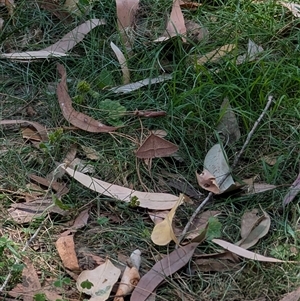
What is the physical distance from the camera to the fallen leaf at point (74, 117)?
220 cm

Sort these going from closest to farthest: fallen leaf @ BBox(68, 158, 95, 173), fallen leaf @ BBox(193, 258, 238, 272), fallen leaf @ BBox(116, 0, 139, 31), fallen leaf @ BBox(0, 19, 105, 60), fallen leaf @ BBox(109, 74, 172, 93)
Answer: fallen leaf @ BBox(193, 258, 238, 272), fallen leaf @ BBox(68, 158, 95, 173), fallen leaf @ BBox(109, 74, 172, 93), fallen leaf @ BBox(0, 19, 105, 60), fallen leaf @ BBox(116, 0, 139, 31)

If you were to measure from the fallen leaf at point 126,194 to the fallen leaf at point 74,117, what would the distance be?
0.21m

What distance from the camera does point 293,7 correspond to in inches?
104

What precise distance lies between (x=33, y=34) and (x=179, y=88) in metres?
0.69

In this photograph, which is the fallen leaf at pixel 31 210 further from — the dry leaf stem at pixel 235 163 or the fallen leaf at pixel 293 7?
the fallen leaf at pixel 293 7

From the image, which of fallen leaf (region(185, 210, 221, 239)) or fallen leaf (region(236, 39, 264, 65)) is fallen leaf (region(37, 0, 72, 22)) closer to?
fallen leaf (region(236, 39, 264, 65))

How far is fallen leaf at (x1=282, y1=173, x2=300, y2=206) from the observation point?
1.98m

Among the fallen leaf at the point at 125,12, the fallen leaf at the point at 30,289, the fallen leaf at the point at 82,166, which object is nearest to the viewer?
the fallen leaf at the point at 30,289

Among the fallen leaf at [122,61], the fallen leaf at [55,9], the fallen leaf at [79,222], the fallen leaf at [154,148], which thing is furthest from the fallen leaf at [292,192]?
the fallen leaf at [55,9]

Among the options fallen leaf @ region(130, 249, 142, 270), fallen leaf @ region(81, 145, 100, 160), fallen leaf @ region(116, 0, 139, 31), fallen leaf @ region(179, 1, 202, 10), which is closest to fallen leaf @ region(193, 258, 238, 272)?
fallen leaf @ region(130, 249, 142, 270)

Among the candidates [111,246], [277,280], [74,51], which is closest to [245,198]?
[277,280]

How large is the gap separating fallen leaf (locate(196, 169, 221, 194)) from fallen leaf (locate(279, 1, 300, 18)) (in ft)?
3.07

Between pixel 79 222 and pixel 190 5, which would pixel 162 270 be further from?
pixel 190 5

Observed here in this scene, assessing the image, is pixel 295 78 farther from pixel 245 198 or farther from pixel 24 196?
pixel 24 196
